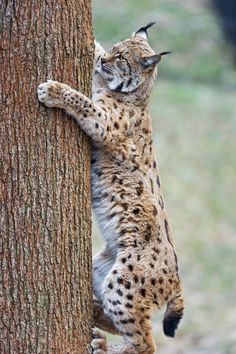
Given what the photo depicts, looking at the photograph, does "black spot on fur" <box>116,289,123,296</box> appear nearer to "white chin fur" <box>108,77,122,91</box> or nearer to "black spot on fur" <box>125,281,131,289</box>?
"black spot on fur" <box>125,281,131,289</box>

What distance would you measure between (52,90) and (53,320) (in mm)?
1187

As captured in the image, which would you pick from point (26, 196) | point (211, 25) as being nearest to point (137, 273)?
point (26, 196)

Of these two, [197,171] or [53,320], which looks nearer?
[53,320]

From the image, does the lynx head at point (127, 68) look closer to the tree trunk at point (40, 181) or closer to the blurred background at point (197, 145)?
the tree trunk at point (40, 181)

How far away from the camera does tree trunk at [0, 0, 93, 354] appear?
187 inches

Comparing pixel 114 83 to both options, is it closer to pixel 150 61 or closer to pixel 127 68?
pixel 127 68

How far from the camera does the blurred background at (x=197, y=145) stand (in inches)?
420

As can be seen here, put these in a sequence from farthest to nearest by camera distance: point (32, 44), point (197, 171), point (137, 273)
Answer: point (197, 171) < point (137, 273) < point (32, 44)

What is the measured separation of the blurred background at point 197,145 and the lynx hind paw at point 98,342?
4080mm

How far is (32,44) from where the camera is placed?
4762 millimetres

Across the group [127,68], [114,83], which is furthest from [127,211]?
[127,68]

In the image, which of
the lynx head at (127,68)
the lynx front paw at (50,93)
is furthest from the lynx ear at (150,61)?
the lynx front paw at (50,93)

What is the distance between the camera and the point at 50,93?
4.75m

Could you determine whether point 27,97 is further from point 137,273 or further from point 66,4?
point 137,273
